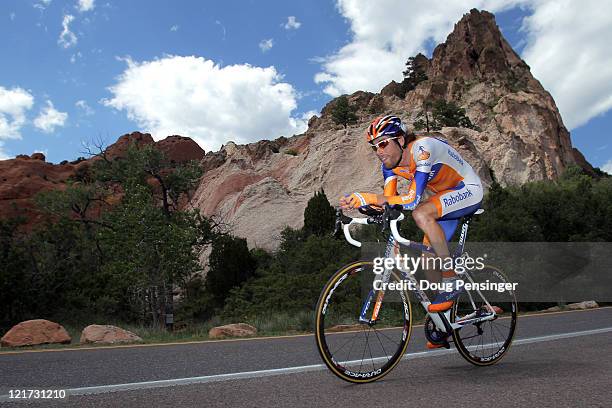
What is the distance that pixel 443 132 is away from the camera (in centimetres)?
5975

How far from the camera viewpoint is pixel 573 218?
2966cm

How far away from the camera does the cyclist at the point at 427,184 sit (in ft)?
12.3

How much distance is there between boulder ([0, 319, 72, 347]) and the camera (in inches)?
375

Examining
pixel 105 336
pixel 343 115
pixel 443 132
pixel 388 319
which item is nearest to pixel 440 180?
pixel 388 319

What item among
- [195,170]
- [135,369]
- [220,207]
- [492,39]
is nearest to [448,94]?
[492,39]

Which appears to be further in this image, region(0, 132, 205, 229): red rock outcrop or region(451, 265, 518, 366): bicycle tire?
region(0, 132, 205, 229): red rock outcrop

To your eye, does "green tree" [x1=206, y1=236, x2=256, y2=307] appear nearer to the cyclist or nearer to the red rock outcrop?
the red rock outcrop

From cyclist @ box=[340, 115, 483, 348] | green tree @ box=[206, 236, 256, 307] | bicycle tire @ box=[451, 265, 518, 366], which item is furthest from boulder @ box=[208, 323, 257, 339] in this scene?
green tree @ box=[206, 236, 256, 307]

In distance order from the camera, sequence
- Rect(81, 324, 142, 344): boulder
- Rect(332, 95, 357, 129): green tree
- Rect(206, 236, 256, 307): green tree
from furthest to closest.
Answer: Rect(332, 95, 357, 129): green tree → Rect(206, 236, 256, 307): green tree → Rect(81, 324, 142, 344): boulder

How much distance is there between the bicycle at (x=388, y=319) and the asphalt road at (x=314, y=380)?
6.1 inches

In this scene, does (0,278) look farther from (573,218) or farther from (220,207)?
(220,207)

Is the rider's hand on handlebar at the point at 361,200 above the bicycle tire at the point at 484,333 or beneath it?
above

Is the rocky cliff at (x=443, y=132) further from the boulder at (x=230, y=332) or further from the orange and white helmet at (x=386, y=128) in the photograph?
the orange and white helmet at (x=386, y=128)

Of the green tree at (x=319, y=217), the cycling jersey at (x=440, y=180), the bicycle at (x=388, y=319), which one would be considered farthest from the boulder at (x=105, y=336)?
the green tree at (x=319, y=217)
